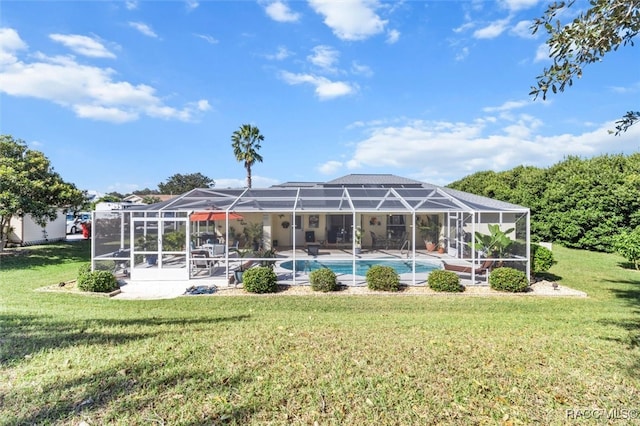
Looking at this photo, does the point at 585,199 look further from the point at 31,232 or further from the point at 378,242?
the point at 31,232

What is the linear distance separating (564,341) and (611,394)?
5.68ft

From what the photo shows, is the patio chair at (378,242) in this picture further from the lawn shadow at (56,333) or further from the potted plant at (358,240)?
the lawn shadow at (56,333)

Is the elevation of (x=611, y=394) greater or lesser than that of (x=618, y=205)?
lesser

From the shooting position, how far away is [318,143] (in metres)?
22.4

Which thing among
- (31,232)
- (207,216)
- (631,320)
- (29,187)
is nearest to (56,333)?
(207,216)

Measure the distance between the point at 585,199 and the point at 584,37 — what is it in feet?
66.3

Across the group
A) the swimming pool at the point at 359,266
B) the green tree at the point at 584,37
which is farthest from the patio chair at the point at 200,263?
the green tree at the point at 584,37

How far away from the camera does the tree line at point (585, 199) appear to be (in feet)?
58.1

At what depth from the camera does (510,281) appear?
988cm

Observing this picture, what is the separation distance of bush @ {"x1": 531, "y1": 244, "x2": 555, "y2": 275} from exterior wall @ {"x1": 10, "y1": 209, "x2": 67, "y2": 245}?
82.7 feet

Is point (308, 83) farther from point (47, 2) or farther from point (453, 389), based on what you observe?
point (453, 389)

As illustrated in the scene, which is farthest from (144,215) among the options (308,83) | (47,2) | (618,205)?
(618,205)

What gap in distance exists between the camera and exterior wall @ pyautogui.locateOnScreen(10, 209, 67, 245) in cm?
2109

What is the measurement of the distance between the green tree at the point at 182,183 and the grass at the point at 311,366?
60855 millimetres
